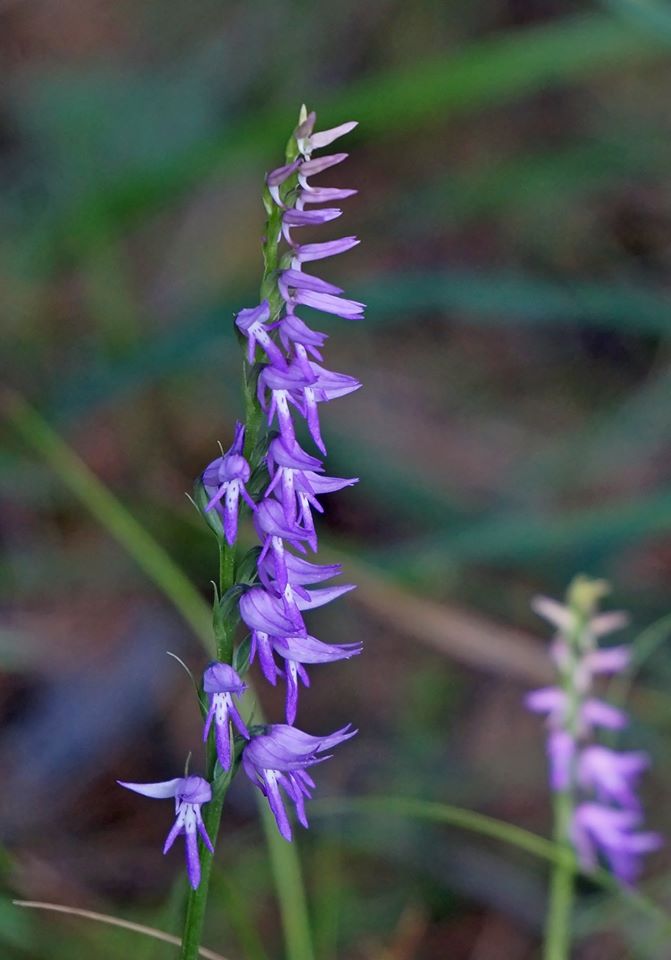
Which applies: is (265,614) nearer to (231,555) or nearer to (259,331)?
(231,555)

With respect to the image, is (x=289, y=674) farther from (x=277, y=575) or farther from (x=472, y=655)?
(x=472, y=655)

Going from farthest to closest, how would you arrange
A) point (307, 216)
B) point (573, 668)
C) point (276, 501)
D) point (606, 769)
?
point (606, 769)
point (573, 668)
point (276, 501)
point (307, 216)

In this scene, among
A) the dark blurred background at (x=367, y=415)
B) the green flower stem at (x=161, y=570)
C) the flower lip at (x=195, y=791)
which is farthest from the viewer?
the dark blurred background at (x=367, y=415)

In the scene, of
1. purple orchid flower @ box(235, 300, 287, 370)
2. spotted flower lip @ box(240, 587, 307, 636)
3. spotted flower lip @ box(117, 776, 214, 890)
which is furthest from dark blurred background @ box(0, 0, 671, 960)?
purple orchid flower @ box(235, 300, 287, 370)

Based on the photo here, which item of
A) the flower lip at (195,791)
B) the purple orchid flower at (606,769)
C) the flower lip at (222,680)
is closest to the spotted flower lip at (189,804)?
the flower lip at (195,791)

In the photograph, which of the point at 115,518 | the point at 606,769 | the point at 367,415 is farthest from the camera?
the point at 367,415

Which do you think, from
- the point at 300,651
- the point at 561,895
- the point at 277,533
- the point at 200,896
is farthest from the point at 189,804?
the point at 561,895

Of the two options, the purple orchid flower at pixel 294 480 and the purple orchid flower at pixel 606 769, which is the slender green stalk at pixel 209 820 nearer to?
the purple orchid flower at pixel 294 480
